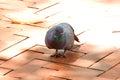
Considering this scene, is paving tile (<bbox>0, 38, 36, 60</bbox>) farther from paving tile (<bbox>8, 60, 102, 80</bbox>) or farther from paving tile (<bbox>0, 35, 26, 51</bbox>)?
paving tile (<bbox>8, 60, 102, 80</bbox>)

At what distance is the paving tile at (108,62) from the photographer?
4223mm

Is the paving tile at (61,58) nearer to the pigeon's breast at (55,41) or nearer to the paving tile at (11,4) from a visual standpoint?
the pigeon's breast at (55,41)

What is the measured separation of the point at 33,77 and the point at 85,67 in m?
0.48

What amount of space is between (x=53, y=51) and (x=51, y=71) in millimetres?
403

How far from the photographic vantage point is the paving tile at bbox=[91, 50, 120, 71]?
13.9 ft

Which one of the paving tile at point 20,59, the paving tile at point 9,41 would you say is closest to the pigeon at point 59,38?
the paving tile at point 20,59

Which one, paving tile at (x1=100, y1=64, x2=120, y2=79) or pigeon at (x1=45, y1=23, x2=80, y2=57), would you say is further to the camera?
pigeon at (x1=45, y1=23, x2=80, y2=57)

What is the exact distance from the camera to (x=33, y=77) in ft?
13.4

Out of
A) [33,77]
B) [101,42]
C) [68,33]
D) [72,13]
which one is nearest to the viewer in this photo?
[33,77]

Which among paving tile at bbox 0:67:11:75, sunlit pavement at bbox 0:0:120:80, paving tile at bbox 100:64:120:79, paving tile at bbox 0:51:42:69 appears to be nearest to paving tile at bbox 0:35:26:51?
sunlit pavement at bbox 0:0:120:80

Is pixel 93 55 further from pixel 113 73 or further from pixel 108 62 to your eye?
pixel 113 73

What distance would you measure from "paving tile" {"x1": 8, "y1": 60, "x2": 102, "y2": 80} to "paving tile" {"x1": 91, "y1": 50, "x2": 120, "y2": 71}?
9 centimetres

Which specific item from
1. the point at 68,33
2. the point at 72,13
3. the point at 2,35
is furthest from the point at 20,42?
the point at 72,13

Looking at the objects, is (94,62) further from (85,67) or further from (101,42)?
(101,42)
